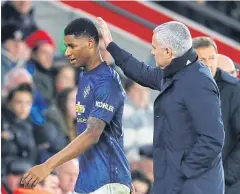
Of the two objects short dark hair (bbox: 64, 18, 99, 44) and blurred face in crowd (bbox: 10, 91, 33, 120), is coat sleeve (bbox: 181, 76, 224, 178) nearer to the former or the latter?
short dark hair (bbox: 64, 18, 99, 44)

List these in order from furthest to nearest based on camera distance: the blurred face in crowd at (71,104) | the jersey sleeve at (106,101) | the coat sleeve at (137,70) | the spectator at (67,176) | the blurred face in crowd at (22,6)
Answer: the blurred face in crowd at (22,6) < the blurred face in crowd at (71,104) < the spectator at (67,176) < the coat sleeve at (137,70) < the jersey sleeve at (106,101)

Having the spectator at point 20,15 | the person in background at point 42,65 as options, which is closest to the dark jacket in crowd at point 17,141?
the person in background at point 42,65

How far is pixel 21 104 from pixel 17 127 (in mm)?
225

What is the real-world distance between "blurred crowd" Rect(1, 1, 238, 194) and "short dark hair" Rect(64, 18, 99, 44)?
8.40 ft

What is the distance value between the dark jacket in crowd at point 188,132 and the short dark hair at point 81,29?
584 millimetres

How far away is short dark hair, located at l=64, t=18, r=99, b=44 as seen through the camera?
22.3 feet

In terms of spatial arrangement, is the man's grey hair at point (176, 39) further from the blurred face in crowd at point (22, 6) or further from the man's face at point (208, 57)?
the blurred face in crowd at point (22, 6)

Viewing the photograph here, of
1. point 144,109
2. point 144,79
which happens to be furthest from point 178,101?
point 144,109

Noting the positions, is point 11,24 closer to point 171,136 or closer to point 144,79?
point 144,79

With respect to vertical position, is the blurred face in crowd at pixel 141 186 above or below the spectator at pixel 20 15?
below

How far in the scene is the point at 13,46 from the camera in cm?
1031

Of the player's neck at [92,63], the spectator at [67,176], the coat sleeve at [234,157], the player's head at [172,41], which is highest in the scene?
the player's head at [172,41]

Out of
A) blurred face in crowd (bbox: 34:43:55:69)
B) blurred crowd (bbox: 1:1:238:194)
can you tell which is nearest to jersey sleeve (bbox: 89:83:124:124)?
blurred crowd (bbox: 1:1:238:194)

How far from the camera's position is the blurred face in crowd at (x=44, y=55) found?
10.4 m
